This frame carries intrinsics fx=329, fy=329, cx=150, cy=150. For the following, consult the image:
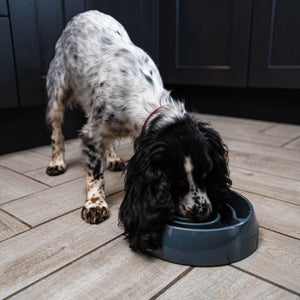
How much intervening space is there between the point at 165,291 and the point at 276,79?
2664mm

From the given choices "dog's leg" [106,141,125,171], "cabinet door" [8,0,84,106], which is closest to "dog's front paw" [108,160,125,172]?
"dog's leg" [106,141,125,171]

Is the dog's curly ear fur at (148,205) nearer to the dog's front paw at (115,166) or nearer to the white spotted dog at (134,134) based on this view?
the white spotted dog at (134,134)

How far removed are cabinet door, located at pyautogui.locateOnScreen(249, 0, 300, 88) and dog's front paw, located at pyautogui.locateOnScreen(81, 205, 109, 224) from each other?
235 cm

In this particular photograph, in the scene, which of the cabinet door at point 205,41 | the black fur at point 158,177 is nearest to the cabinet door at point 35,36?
the cabinet door at point 205,41

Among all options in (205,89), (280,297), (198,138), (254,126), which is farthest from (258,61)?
(280,297)

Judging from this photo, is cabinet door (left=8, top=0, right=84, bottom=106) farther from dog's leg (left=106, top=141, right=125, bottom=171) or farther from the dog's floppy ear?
the dog's floppy ear

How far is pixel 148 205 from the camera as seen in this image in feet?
3.85

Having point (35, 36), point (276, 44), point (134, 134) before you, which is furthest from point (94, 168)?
point (276, 44)

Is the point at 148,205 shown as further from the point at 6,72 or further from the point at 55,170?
the point at 6,72

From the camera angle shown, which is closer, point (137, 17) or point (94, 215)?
point (94, 215)

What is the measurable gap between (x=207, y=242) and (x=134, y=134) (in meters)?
0.71

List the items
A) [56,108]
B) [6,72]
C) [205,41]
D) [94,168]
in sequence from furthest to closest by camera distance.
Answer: [205,41] → [6,72] → [56,108] → [94,168]

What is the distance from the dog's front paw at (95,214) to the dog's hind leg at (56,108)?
711mm

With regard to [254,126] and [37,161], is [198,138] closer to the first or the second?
[37,161]
